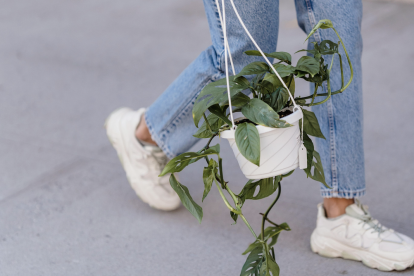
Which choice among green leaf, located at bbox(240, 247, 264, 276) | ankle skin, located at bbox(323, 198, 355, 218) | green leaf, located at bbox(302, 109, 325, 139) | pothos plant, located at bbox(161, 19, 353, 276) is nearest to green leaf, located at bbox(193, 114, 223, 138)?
pothos plant, located at bbox(161, 19, 353, 276)

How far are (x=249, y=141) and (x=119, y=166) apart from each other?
1.41 metres

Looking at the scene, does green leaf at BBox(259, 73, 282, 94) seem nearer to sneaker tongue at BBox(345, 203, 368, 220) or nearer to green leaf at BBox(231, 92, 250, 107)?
green leaf at BBox(231, 92, 250, 107)

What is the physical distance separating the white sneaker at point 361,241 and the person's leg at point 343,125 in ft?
0.15

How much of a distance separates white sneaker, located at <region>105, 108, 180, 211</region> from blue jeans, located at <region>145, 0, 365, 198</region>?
158 millimetres

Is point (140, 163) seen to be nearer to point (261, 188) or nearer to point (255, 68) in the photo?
point (261, 188)

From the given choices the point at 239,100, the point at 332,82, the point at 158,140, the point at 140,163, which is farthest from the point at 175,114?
the point at 239,100

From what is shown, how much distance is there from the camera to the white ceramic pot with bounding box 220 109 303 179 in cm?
110

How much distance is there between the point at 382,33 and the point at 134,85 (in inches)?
85.2

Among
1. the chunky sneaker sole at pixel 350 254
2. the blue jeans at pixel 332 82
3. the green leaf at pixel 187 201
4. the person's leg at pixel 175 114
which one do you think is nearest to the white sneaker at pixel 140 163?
the person's leg at pixel 175 114

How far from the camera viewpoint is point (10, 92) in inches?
131

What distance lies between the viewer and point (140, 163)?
193cm

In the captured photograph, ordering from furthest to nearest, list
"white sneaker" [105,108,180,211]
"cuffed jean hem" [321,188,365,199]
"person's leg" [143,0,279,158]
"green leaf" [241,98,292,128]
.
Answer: "white sneaker" [105,108,180,211]
"cuffed jean hem" [321,188,365,199]
"person's leg" [143,0,279,158]
"green leaf" [241,98,292,128]

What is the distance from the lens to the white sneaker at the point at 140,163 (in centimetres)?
191

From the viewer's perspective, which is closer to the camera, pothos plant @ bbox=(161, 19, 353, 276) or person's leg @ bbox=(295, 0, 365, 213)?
pothos plant @ bbox=(161, 19, 353, 276)
